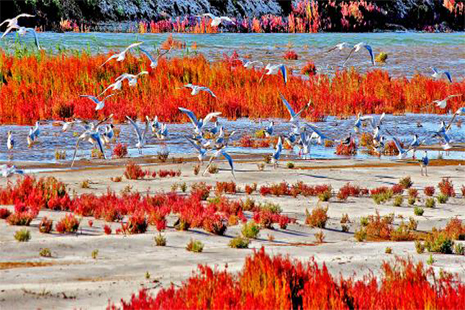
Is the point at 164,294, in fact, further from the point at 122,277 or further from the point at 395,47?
the point at 395,47

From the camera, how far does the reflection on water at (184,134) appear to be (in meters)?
20.6

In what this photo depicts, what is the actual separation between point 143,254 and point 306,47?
4078 cm

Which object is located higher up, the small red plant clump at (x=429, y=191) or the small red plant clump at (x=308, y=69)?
the small red plant clump at (x=429, y=191)

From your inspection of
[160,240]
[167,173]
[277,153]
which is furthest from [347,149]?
[160,240]

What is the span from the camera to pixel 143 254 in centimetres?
1036

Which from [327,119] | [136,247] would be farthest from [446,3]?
[136,247]

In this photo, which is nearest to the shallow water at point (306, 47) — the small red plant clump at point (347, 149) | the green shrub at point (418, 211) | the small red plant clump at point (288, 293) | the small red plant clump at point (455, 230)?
the small red plant clump at point (347, 149)

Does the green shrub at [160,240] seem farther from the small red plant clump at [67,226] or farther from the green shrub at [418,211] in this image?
the green shrub at [418,211]

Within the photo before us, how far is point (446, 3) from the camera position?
82.9 m

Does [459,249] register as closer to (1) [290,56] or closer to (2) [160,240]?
(2) [160,240]

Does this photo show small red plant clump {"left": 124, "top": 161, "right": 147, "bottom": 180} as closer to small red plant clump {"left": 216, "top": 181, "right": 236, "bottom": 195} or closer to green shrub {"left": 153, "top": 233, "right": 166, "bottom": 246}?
small red plant clump {"left": 216, "top": 181, "right": 236, "bottom": 195}

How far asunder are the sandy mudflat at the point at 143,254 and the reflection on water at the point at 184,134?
429cm

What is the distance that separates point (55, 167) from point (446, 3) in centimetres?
7021

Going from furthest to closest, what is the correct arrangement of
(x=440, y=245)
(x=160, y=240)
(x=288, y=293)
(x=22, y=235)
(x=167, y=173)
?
1. (x=167, y=173)
2. (x=160, y=240)
3. (x=440, y=245)
4. (x=22, y=235)
5. (x=288, y=293)
